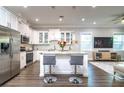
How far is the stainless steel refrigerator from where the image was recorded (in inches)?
175

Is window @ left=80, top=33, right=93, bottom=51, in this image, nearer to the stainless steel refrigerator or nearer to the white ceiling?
the white ceiling

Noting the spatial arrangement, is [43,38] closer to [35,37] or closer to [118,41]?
[35,37]

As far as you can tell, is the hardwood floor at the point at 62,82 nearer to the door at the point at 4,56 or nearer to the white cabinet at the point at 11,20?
the door at the point at 4,56

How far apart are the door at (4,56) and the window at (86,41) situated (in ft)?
26.5

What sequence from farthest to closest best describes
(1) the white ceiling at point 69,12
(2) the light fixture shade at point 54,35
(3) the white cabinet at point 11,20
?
(2) the light fixture shade at point 54,35 < (1) the white ceiling at point 69,12 < (3) the white cabinet at point 11,20

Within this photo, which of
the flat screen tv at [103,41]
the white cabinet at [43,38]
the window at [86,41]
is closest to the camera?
the white cabinet at [43,38]

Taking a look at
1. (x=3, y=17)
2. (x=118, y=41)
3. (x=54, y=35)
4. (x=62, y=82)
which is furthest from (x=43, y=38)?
(x=62, y=82)

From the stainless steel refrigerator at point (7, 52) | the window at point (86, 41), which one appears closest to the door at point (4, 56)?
the stainless steel refrigerator at point (7, 52)

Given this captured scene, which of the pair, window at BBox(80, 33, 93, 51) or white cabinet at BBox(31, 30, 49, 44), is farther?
window at BBox(80, 33, 93, 51)

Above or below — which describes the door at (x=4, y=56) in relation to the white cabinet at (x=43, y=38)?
below

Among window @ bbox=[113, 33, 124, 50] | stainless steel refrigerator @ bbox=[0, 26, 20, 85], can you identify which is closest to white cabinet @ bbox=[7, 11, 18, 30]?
stainless steel refrigerator @ bbox=[0, 26, 20, 85]

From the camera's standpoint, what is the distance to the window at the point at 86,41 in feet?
40.4

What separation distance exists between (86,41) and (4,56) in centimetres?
861
